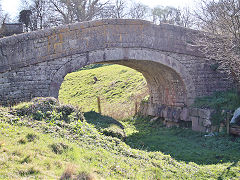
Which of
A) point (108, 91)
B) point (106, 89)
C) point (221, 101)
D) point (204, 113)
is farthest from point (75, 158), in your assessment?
point (106, 89)

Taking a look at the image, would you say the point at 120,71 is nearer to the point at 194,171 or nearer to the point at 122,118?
the point at 122,118

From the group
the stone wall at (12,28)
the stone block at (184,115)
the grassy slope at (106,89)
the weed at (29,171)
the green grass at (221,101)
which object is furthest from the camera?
the grassy slope at (106,89)

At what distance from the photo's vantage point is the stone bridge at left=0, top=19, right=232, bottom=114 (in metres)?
7.84

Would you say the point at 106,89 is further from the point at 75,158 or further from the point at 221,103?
the point at 75,158

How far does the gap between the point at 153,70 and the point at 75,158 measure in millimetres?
7259

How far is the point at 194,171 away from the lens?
6.11 m

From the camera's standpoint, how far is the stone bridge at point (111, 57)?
7.84 metres

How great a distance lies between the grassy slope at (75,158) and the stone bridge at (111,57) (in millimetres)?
1940

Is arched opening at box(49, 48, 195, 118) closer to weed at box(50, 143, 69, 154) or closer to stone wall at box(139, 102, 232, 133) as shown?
stone wall at box(139, 102, 232, 133)

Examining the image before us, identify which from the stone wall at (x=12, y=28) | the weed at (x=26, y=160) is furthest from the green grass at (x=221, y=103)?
the stone wall at (x=12, y=28)

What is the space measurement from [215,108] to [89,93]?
1065cm

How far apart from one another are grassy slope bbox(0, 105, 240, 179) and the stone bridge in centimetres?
194

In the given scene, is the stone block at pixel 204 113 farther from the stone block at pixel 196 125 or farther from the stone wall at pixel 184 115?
the stone block at pixel 196 125

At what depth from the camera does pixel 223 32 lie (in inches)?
381
